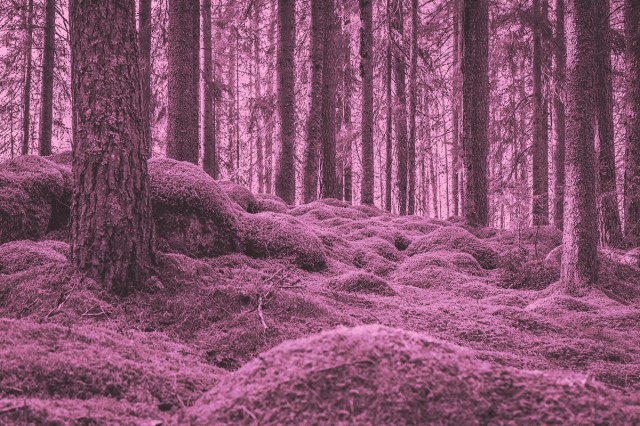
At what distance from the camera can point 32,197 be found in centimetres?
487

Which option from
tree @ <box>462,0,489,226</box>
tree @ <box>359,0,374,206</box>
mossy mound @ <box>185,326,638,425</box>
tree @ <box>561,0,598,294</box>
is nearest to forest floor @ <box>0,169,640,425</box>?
mossy mound @ <box>185,326,638,425</box>

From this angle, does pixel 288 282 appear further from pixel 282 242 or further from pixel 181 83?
pixel 181 83

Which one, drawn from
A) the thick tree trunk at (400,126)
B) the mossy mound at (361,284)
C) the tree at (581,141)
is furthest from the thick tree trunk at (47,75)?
the tree at (581,141)

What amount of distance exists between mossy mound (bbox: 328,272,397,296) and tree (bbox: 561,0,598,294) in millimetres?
2348

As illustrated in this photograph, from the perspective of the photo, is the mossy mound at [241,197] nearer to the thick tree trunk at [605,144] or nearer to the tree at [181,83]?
the tree at [181,83]

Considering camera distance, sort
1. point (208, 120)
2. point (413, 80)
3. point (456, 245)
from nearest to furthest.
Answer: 1. point (456, 245)
2. point (208, 120)
3. point (413, 80)

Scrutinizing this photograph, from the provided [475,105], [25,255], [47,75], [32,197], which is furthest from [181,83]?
[475,105]

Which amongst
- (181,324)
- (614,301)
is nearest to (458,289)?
(614,301)

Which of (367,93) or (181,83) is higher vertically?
(367,93)

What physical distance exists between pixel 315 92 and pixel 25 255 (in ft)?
26.2

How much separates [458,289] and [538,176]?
32.8 feet

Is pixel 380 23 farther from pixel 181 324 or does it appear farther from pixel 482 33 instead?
pixel 181 324

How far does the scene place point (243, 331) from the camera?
3.20m

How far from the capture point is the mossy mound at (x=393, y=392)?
56.4 inches
